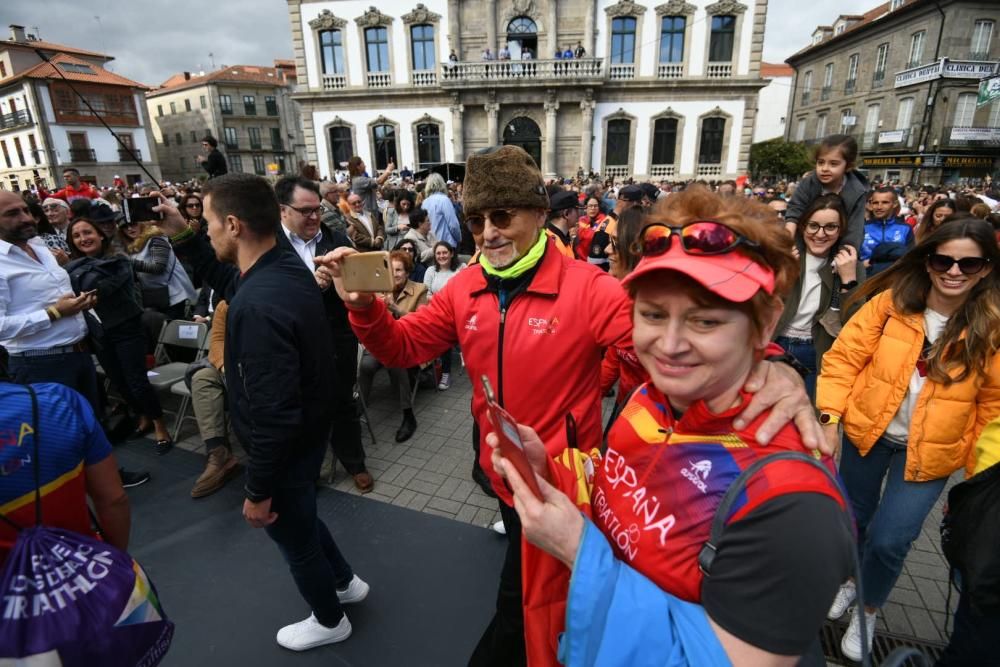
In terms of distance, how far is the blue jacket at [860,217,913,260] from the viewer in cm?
525

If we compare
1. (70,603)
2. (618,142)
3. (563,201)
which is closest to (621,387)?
(70,603)

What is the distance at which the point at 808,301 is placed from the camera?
349 cm

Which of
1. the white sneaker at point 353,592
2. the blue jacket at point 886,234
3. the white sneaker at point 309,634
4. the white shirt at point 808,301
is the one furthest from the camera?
the blue jacket at point 886,234

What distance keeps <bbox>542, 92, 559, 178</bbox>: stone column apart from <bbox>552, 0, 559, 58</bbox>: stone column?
2.14 metres

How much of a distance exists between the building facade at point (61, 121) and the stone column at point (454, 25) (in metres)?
29.6

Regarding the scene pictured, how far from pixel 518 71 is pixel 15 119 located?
41543mm

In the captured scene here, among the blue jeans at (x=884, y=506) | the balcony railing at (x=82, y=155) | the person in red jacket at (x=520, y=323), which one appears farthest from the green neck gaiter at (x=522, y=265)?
the balcony railing at (x=82, y=155)

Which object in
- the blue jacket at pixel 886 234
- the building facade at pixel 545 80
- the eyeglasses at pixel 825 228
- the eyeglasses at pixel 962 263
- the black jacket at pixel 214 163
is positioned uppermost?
the building facade at pixel 545 80

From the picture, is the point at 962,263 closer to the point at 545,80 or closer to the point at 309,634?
the point at 309,634

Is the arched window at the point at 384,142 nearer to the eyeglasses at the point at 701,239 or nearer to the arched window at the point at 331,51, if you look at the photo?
the arched window at the point at 331,51

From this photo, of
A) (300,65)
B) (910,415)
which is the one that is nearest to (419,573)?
(910,415)

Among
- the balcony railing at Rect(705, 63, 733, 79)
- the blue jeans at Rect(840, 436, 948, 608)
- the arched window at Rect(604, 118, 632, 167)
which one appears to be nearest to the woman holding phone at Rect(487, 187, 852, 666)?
the blue jeans at Rect(840, 436, 948, 608)

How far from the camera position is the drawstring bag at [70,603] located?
4.17 ft

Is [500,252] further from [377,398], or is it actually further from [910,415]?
[377,398]
